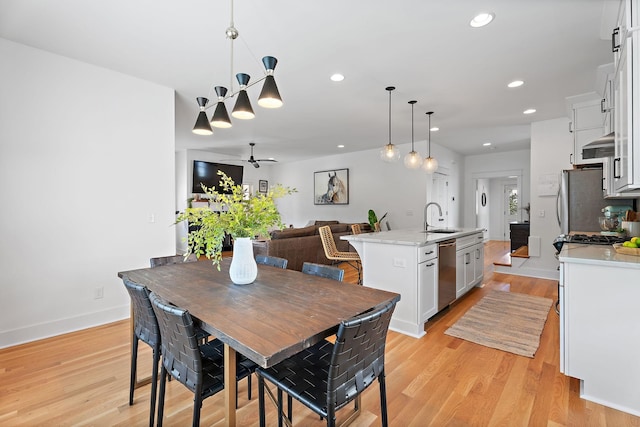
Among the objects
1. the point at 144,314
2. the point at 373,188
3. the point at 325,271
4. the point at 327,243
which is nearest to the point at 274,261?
the point at 325,271

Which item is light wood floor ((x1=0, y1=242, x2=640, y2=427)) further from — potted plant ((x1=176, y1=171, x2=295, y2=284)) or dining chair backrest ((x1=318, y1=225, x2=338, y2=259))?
dining chair backrest ((x1=318, y1=225, x2=338, y2=259))

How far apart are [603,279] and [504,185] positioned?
979 centimetres

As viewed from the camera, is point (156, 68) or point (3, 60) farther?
point (156, 68)

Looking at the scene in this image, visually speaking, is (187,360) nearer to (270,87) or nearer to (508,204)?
(270,87)

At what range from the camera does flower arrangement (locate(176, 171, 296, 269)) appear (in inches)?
66.3

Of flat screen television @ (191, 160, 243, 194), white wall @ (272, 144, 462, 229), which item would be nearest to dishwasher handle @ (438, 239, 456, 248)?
white wall @ (272, 144, 462, 229)

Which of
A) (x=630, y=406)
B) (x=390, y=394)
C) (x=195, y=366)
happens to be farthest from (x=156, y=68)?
(x=630, y=406)

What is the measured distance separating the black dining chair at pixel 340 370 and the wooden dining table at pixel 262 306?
11 cm

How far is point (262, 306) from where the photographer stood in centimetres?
142

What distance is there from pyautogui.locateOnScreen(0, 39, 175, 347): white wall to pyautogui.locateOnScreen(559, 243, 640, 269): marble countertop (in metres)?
3.79

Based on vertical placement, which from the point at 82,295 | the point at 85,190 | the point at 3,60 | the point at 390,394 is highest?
the point at 3,60

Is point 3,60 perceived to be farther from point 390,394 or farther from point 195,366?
point 390,394

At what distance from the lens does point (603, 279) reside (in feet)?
5.93

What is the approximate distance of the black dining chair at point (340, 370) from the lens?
43.7 inches
